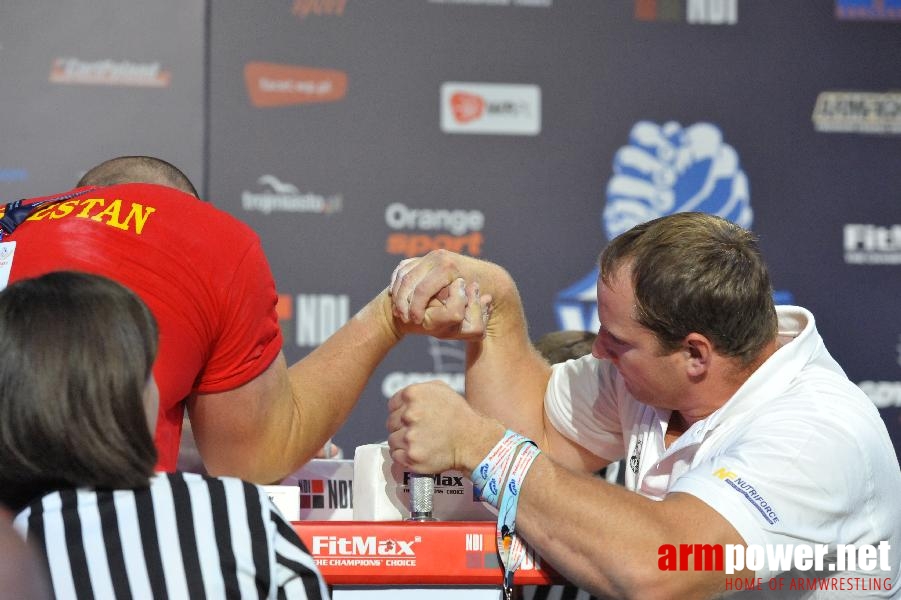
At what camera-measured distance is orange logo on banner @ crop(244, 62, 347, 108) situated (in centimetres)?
438

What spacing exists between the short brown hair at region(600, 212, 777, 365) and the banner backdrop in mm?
2550

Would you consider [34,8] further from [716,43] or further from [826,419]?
[826,419]

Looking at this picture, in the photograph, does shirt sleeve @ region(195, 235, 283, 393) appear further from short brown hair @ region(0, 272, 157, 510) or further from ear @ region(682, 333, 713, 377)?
ear @ region(682, 333, 713, 377)

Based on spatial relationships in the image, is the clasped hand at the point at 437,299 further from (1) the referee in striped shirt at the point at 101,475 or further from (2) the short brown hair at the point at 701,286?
(1) the referee in striped shirt at the point at 101,475

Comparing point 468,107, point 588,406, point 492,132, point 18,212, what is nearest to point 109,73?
point 468,107

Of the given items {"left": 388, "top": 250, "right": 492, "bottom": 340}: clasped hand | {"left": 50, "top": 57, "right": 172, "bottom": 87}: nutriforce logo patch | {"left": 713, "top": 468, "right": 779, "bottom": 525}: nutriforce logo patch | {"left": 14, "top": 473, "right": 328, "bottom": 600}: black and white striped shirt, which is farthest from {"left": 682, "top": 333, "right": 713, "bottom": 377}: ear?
{"left": 50, "top": 57, "right": 172, "bottom": 87}: nutriforce logo patch

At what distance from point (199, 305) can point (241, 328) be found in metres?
0.10

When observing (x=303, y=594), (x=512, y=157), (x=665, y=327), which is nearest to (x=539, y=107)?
(x=512, y=157)

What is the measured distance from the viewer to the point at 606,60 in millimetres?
4551

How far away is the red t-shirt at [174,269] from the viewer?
1.62m

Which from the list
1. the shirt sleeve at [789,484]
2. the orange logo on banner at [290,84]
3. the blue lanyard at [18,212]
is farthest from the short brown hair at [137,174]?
the orange logo on banner at [290,84]

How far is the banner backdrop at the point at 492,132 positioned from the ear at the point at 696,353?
2.54 meters

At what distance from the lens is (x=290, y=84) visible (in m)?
4.40

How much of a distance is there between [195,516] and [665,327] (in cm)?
95
